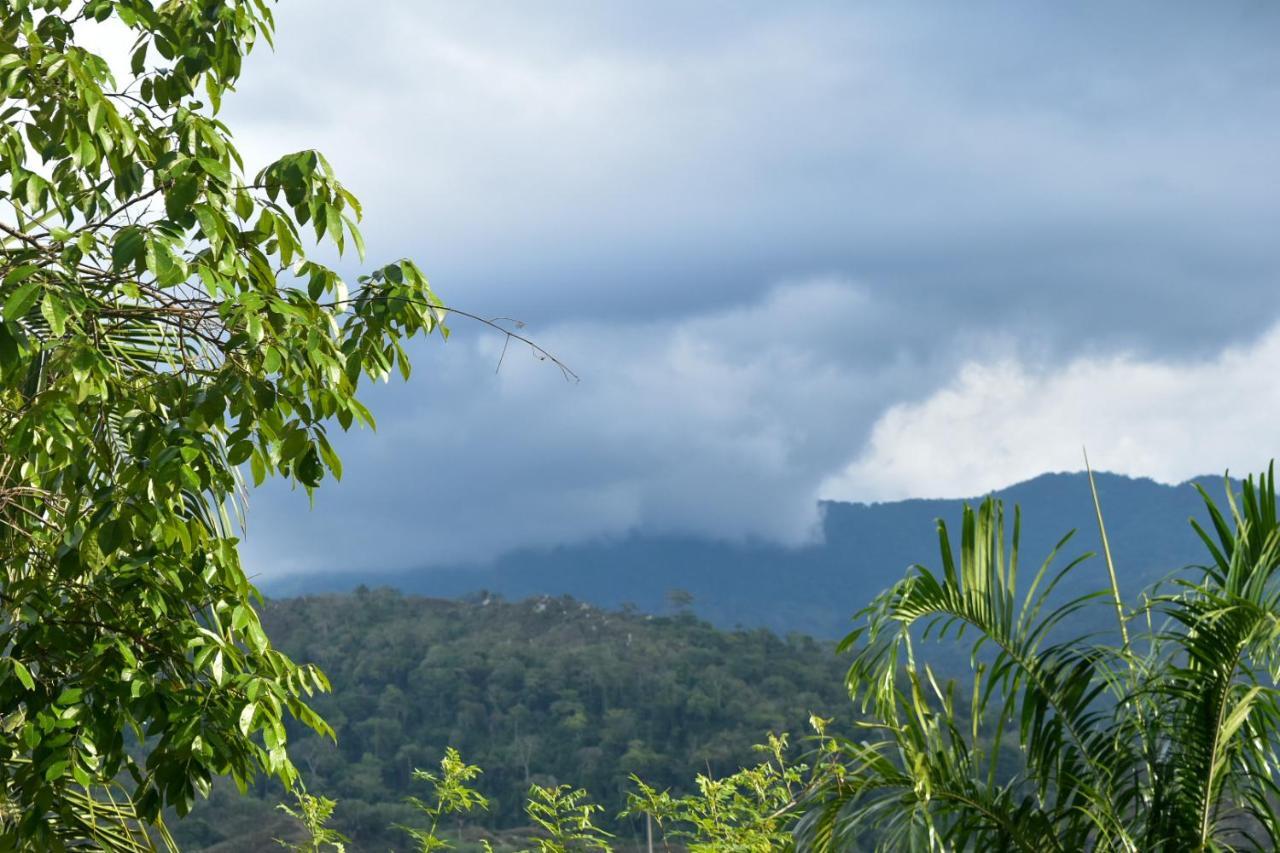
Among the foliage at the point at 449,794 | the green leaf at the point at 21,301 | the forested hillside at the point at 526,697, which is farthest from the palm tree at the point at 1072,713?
the forested hillside at the point at 526,697

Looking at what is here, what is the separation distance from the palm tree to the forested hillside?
95.0 feet

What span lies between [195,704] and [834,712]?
37415mm

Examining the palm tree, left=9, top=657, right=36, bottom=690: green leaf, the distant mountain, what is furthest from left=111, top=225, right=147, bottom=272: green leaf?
the distant mountain

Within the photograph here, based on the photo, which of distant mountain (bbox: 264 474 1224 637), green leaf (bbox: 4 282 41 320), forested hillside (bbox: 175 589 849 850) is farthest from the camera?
distant mountain (bbox: 264 474 1224 637)

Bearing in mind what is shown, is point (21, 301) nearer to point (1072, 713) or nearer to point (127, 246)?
point (127, 246)

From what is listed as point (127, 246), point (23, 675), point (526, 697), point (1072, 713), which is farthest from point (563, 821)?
point (526, 697)

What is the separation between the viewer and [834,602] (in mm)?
168625

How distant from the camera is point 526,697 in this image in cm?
4772

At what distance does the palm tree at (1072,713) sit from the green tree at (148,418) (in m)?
1.48

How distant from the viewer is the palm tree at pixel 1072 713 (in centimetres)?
338

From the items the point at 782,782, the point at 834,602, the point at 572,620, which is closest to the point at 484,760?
the point at 572,620

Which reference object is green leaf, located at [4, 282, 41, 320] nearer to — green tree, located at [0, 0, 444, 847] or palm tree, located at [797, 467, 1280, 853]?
green tree, located at [0, 0, 444, 847]

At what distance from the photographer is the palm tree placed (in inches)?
133

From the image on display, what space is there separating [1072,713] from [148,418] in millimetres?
2543
